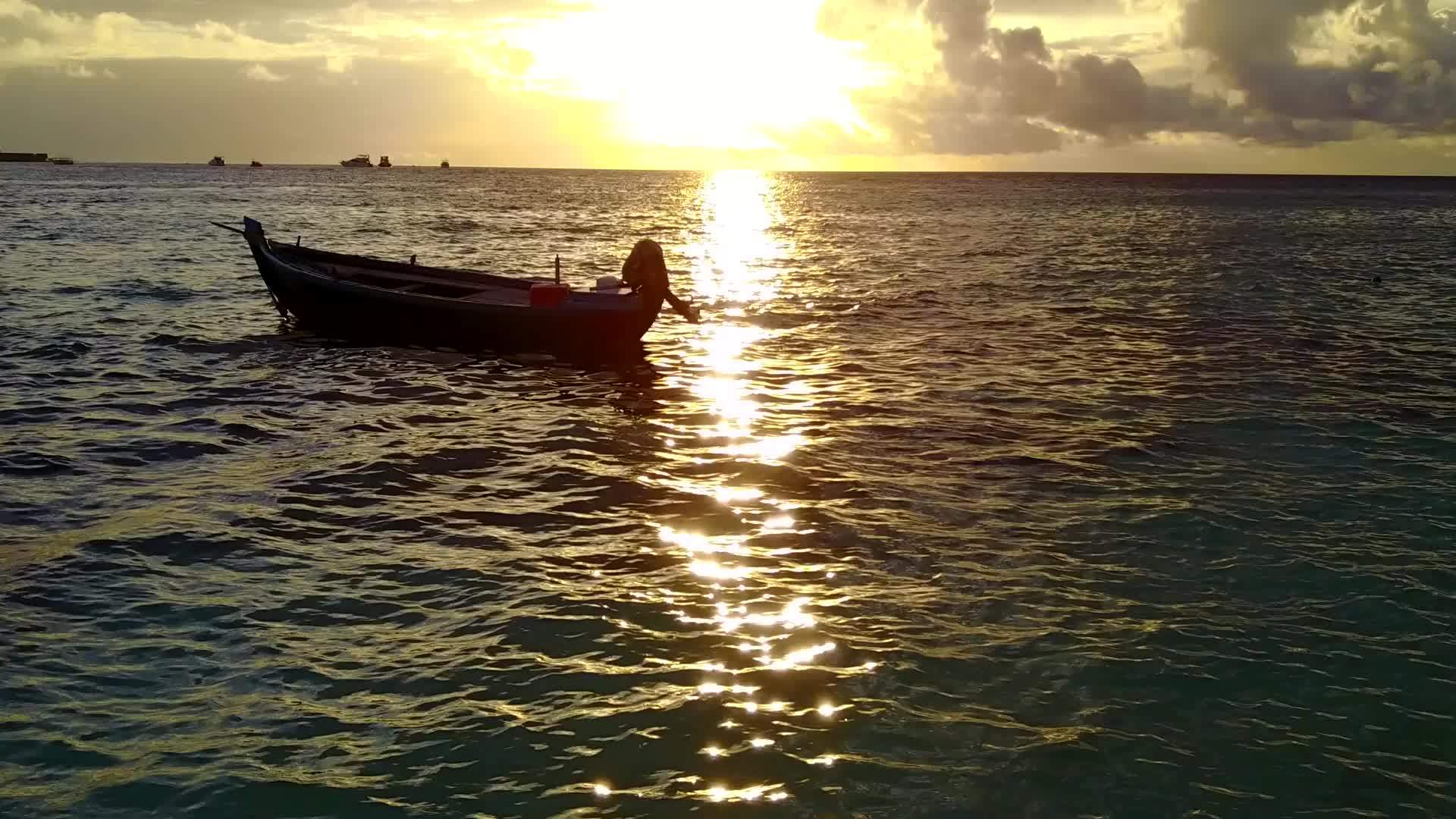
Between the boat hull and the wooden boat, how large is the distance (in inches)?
0.7

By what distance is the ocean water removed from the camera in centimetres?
670

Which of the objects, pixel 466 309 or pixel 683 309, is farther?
pixel 683 309

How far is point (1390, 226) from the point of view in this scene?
79188 millimetres

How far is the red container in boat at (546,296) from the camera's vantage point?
20938 millimetres

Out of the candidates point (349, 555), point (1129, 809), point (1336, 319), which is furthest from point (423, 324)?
point (1336, 319)

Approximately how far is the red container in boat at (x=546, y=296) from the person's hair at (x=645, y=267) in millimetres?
1402

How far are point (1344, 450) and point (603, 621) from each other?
11378 millimetres

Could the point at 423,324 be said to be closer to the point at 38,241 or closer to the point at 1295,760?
the point at 1295,760

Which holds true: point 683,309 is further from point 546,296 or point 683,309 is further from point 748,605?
point 748,605

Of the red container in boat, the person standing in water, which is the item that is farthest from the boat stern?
the person standing in water

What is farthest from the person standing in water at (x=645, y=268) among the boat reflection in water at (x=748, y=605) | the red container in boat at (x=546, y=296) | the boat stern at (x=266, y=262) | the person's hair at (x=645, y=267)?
the boat stern at (x=266, y=262)

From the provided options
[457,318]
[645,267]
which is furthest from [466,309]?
[645,267]

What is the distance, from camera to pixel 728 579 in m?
9.78

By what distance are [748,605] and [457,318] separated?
14072 millimetres
